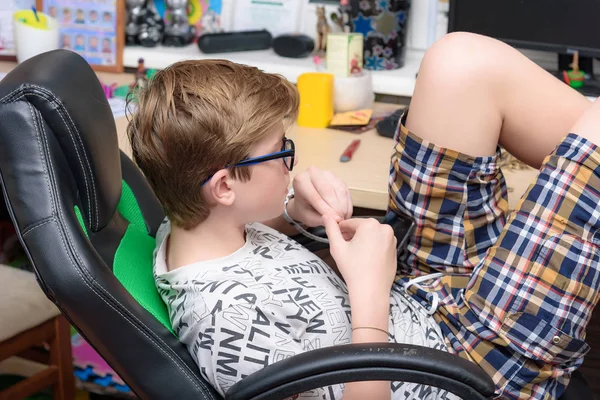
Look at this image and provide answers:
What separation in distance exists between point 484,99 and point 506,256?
0.27 metres

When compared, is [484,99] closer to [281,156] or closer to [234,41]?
[281,156]

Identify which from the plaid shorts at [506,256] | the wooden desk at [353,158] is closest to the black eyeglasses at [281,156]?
the plaid shorts at [506,256]

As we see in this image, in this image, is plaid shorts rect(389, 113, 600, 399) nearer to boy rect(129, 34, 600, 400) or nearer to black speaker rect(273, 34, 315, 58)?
boy rect(129, 34, 600, 400)

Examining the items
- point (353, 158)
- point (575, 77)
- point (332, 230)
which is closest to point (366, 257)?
point (332, 230)

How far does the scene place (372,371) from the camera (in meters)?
1.03

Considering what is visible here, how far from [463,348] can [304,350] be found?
31cm

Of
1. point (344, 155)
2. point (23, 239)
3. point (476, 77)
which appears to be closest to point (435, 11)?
point (344, 155)

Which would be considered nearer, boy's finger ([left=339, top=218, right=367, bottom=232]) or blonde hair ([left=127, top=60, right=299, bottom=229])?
blonde hair ([left=127, top=60, right=299, bottom=229])

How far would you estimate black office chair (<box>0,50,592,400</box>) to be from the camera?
1015mm

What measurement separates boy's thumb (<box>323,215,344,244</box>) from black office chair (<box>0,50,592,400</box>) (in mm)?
245

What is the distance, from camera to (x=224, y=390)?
1115 mm

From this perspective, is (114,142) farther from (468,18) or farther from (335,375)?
(468,18)

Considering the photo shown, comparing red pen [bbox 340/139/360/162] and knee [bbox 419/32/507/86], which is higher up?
knee [bbox 419/32/507/86]

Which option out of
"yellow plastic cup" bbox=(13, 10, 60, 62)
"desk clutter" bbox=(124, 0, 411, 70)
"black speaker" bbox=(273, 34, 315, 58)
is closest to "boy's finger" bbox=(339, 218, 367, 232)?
"desk clutter" bbox=(124, 0, 411, 70)
